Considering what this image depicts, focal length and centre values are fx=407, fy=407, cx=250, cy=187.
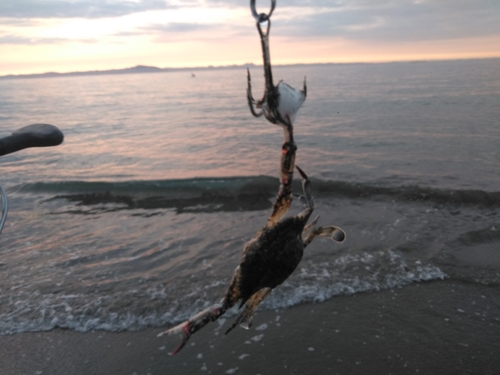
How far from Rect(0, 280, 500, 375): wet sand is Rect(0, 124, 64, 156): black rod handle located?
345 centimetres

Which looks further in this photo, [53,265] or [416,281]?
[53,265]

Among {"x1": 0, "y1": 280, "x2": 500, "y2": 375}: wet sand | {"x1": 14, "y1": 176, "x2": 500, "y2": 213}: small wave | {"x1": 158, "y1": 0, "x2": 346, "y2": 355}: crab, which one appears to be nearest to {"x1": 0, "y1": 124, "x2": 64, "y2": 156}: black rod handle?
{"x1": 158, "y1": 0, "x2": 346, "y2": 355}: crab

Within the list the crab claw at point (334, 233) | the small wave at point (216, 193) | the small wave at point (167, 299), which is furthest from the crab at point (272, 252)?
the small wave at point (216, 193)

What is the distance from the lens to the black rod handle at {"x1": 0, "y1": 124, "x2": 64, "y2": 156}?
8.66ft

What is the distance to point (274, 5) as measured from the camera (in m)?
1.71

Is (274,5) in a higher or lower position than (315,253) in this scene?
higher

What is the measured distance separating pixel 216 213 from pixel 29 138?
29.1 feet

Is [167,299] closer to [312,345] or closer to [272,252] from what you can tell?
[312,345]

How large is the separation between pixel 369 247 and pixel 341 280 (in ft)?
5.31

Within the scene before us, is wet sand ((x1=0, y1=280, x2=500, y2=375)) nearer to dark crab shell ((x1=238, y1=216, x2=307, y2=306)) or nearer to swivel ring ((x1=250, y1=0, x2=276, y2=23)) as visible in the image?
dark crab shell ((x1=238, y1=216, x2=307, y2=306))

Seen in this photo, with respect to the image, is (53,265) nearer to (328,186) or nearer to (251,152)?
(328,186)

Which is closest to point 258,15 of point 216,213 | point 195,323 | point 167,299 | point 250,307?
point 195,323

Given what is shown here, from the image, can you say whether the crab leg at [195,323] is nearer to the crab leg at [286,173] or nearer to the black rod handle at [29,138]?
the crab leg at [286,173]

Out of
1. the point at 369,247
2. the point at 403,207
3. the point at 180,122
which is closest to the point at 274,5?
the point at 369,247
